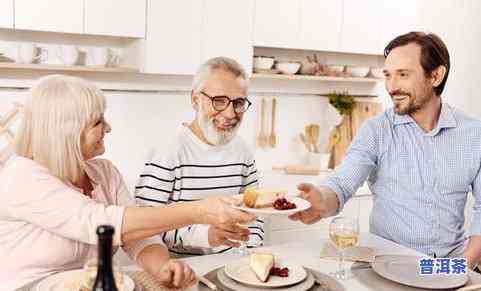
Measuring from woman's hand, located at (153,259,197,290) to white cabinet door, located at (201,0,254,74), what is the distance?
1713 millimetres

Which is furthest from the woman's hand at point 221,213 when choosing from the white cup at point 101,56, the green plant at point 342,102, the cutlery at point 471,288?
the green plant at point 342,102

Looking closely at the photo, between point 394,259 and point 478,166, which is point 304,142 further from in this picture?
point 394,259

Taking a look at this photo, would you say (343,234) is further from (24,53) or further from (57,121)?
(24,53)

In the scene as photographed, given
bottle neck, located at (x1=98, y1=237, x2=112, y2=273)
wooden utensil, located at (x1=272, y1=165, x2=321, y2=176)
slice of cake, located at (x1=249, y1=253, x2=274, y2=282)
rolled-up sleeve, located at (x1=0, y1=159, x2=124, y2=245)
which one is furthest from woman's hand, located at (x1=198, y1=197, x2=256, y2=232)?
wooden utensil, located at (x1=272, y1=165, x2=321, y2=176)

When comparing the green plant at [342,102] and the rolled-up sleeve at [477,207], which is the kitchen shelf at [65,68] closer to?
the green plant at [342,102]

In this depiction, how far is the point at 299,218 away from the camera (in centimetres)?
193

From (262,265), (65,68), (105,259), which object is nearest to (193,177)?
(262,265)

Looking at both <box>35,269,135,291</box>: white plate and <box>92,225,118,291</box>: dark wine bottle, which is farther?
<box>35,269,135,291</box>: white plate

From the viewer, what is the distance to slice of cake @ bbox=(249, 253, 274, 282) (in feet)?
4.67

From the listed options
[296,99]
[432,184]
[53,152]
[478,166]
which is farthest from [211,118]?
[296,99]

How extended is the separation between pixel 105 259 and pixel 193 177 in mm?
1270

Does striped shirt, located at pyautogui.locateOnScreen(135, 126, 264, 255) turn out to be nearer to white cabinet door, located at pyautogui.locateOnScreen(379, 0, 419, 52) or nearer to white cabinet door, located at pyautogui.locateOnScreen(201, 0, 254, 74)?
white cabinet door, located at pyautogui.locateOnScreen(201, 0, 254, 74)

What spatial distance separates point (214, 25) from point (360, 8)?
Result: 1.02 m

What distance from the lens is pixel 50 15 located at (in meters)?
2.55
